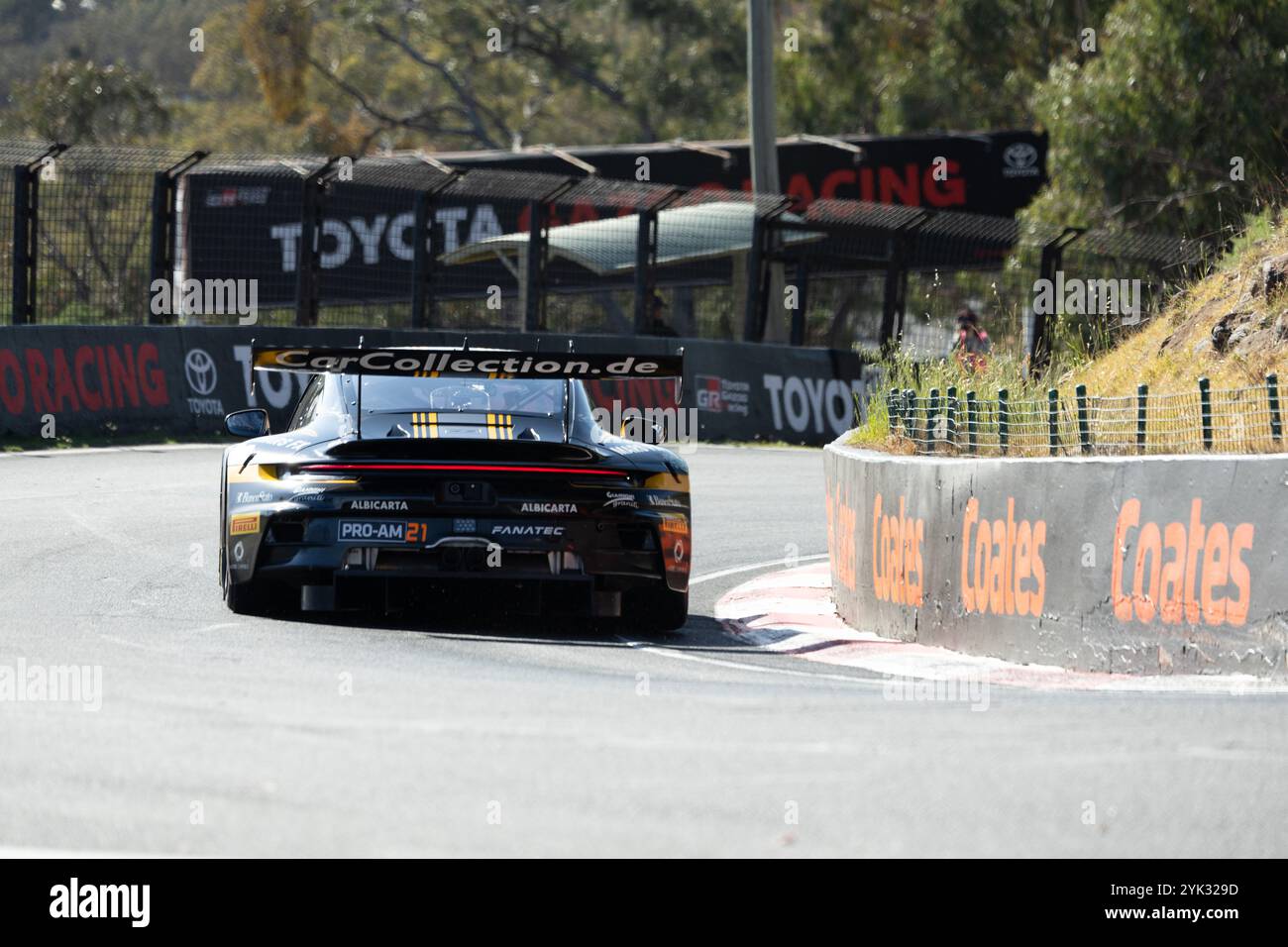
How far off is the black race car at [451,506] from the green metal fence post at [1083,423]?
75.7 inches

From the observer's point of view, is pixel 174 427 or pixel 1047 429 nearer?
pixel 1047 429

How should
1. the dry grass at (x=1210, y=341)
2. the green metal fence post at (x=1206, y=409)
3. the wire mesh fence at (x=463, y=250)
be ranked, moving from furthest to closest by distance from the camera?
the wire mesh fence at (x=463, y=250) < the dry grass at (x=1210, y=341) < the green metal fence post at (x=1206, y=409)

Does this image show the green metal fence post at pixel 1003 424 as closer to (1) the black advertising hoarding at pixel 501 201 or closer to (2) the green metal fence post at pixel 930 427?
(2) the green metal fence post at pixel 930 427

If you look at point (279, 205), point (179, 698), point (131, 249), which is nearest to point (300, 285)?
point (131, 249)

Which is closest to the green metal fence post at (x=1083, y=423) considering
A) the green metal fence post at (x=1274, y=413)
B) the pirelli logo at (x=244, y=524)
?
the green metal fence post at (x=1274, y=413)

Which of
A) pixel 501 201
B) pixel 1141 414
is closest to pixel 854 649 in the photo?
pixel 1141 414

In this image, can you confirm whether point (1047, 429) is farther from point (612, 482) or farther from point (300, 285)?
point (300, 285)

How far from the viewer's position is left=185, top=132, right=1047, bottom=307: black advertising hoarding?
25.1 m

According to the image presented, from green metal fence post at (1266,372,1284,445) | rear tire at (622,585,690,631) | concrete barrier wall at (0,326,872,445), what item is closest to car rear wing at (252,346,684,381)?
rear tire at (622,585,690,631)

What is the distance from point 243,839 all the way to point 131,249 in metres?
17.2

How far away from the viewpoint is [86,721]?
632 centimetres

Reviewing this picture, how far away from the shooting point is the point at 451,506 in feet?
30.0

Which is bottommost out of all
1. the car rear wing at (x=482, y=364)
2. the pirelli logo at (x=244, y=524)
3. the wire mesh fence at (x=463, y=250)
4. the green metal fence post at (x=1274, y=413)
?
the pirelli logo at (x=244, y=524)

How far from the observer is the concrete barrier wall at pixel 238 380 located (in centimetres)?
1981
